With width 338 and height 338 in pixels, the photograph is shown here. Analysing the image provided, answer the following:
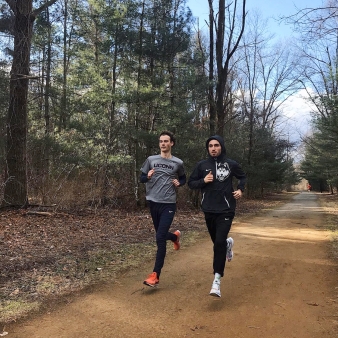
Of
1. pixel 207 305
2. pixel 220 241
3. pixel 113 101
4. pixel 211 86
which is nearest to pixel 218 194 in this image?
pixel 220 241

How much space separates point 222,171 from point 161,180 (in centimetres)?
87

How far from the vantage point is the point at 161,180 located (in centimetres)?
474

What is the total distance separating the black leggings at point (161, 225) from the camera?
457 cm

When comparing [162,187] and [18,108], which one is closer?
[162,187]

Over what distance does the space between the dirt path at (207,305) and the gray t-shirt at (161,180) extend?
1.28 metres

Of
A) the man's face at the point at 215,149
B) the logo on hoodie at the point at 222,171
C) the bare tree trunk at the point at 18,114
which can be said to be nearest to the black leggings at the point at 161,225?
the logo on hoodie at the point at 222,171

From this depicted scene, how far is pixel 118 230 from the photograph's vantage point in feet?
32.1

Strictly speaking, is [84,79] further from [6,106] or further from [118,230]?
[118,230]

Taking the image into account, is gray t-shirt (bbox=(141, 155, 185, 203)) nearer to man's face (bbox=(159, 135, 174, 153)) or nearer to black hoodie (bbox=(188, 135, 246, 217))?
man's face (bbox=(159, 135, 174, 153))

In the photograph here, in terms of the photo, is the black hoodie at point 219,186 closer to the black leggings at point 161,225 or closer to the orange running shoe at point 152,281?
the black leggings at point 161,225

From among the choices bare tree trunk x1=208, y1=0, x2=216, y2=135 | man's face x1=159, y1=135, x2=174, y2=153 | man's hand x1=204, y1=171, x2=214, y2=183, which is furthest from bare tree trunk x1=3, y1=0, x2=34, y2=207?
man's hand x1=204, y1=171, x2=214, y2=183

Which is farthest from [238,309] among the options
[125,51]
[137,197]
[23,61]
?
[125,51]

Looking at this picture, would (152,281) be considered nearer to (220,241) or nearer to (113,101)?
(220,241)

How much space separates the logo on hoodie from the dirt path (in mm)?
1552
